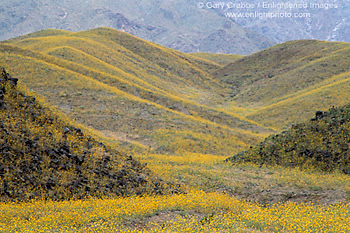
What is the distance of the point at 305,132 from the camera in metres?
22.5

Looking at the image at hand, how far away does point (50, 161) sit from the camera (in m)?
13.8

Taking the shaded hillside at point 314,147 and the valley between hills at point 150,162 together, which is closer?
the valley between hills at point 150,162

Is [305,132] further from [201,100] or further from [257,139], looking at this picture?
[201,100]

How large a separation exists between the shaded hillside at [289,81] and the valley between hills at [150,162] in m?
0.77

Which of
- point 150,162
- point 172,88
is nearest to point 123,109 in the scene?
point 150,162

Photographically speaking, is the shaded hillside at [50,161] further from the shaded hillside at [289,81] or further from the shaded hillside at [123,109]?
the shaded hillside at [289,81]

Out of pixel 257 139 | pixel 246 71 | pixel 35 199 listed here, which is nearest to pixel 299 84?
pixel 246 71

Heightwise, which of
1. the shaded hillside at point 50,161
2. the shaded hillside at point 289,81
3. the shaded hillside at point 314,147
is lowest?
the shaded hillside at point 50,161

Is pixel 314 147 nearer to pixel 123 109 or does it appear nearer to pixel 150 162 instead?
pixel 150 162

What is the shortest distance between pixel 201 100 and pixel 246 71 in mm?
37080

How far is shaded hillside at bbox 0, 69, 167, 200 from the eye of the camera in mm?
12523

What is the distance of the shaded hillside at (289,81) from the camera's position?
50.9 meters

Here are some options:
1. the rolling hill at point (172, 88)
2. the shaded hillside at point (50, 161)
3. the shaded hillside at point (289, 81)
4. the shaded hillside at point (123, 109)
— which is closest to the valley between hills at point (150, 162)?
the shaded hillside at point (50, 161)

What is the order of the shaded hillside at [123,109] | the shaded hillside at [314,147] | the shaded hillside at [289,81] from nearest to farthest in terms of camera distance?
Answer: the shaded hillside at [314,147] < the shaded hillside at [123,109] < the shaded hillside at [289,81]
